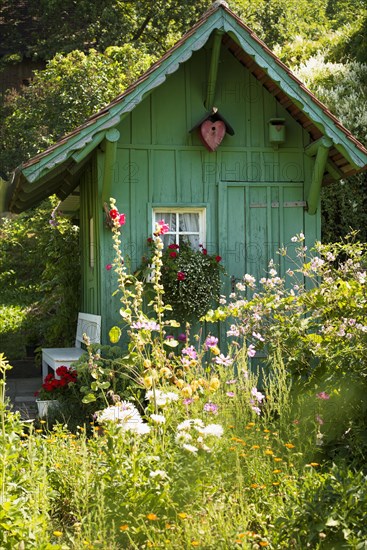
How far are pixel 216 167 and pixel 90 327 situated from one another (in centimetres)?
236

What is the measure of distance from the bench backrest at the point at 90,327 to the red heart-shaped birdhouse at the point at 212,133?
7.40ft

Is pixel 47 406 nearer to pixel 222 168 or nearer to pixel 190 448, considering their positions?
pixel 222 168

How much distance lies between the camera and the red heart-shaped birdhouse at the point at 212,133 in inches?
358

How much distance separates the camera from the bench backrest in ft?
29.4

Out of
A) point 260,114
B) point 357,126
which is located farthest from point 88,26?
point 260,114

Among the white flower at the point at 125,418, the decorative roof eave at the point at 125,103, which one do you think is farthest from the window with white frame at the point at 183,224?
the white flower at the point at 125,418

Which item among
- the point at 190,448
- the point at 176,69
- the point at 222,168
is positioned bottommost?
the point at 190,448

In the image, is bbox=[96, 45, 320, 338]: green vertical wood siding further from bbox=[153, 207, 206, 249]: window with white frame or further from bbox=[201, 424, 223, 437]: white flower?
bbox=[201, 424, 223, 437]: white flower

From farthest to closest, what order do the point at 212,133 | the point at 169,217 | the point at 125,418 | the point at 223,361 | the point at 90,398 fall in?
1. the point at 169,217
2. the point at 212,133
3. the point at 223,361
4. the point at 90,398
5. the point at 125,418

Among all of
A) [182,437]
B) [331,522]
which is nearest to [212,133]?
[182,437]

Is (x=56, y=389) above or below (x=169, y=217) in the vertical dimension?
below

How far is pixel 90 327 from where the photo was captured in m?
9.62

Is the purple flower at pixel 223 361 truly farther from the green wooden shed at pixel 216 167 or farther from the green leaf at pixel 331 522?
the green wooden shed at pixel 216 167

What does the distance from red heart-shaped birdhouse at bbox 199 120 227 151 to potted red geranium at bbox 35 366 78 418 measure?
9.47ft
